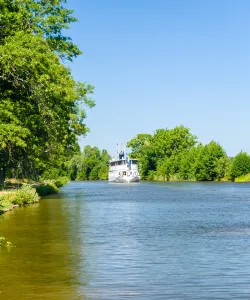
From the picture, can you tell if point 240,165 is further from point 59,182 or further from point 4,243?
point 4,243

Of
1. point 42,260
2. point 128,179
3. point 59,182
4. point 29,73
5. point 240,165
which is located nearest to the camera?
point 42,260

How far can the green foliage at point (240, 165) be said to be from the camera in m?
137

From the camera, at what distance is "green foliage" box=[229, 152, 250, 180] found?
137350 mm

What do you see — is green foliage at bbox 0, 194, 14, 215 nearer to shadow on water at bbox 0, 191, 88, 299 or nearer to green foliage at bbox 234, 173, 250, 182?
shadow on water at bbox 0, 191, 88, 299

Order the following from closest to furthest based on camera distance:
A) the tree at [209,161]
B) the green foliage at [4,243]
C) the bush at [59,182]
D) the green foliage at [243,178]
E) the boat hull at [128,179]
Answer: the green foliage at [4,243]
the bush at [59,182]
the green foliage at [243,178]
the boat hull at [128,179]
the tree at [209,161]

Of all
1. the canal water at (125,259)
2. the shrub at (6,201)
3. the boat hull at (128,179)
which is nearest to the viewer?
the canal water at (125,259)

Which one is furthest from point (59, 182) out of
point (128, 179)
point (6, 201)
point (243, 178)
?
point (6, 201)

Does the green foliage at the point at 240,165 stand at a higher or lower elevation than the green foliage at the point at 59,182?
higher

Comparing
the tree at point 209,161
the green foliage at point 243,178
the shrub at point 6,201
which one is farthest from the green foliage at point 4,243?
the tree at point 209,161

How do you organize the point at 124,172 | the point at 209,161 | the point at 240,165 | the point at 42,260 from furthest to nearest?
the point at 209,161, the point at 124,172, the point at 240,165, the point at 42,260

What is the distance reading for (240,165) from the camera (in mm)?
137750

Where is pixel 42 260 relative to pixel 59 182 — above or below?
below

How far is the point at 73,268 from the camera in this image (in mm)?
17781

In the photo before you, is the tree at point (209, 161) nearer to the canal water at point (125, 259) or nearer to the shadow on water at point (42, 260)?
the canal water at point (125, 259)
